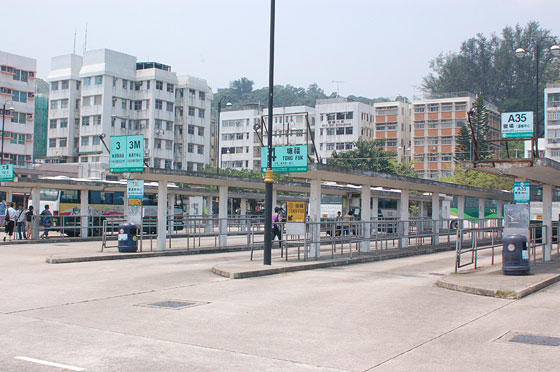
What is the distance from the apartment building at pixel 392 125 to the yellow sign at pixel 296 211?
274 feet

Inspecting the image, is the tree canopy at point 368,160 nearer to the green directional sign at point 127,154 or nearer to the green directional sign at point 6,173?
the green directional sign at point 6,173

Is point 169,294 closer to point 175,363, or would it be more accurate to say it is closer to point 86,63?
point 175,363

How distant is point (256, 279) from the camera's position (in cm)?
1520

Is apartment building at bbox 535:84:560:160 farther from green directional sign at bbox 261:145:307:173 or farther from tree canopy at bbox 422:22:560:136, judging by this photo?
green directional sign at bbox 261:145:307:173

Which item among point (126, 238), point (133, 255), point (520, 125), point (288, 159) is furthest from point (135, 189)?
point (520, 125)

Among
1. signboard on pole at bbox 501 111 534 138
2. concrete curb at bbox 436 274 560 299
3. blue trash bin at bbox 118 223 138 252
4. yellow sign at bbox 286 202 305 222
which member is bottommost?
concrete curb at bbox 436 274 560 299

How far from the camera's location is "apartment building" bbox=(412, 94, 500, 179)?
9594 centimetres

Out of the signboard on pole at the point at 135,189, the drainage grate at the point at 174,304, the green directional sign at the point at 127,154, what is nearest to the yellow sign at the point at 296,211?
the green directional sign at the point at 127,154

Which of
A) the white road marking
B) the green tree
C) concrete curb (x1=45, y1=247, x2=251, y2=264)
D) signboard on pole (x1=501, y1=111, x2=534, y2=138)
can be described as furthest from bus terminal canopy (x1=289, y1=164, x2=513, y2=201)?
the green tree

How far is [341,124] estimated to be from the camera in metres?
102

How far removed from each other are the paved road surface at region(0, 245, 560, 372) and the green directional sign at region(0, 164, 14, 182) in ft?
51.9

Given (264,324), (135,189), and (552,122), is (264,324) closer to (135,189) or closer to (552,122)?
(135,189)

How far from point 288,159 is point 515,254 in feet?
23.5

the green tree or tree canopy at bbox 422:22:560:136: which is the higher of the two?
tree canopy at bbox 422:22:560:136
